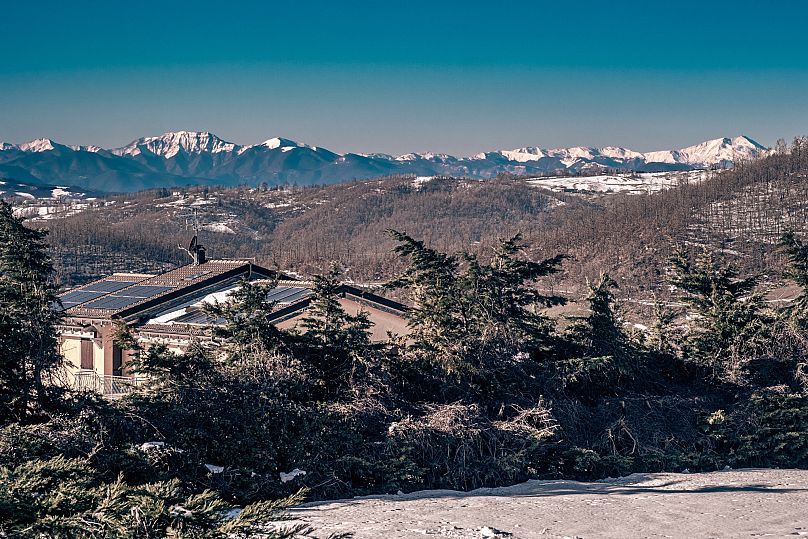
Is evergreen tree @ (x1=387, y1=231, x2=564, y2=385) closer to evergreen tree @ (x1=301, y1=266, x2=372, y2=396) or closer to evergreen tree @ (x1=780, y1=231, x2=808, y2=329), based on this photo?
evergreen tree @ (x1=301, y1=266, x2=372, y2=396)

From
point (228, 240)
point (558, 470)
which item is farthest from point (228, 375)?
point (228, 240)

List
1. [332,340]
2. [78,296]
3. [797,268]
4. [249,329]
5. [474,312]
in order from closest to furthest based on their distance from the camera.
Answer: [249,329]
[332,340]
[474,312]
[797,268]
[78,296]

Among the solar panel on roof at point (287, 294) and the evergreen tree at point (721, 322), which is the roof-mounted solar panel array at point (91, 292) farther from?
the evergreen tree at point (721, 322)

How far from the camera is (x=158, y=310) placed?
26.2 meters

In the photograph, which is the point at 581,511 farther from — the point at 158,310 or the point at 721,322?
the point at 158,310

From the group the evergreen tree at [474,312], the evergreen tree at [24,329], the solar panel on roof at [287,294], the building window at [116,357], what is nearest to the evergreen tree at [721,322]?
the evergreen tree at [474,312]

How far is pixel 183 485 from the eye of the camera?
13789mm

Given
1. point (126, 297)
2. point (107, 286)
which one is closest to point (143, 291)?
point (126, 297)

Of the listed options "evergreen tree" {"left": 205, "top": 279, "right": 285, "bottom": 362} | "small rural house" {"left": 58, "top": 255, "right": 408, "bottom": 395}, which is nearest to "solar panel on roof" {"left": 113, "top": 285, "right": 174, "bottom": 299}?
"small rural house" {"left": 58, "top": 255, "right": 408, "bottom": 395}

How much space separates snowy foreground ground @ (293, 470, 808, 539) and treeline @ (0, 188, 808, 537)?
1.06m

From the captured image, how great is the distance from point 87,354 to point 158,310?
9.78ft

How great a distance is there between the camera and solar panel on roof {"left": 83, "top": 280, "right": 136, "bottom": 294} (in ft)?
98.9

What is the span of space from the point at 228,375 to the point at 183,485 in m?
2.92

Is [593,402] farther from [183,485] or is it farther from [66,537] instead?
[66,537]
